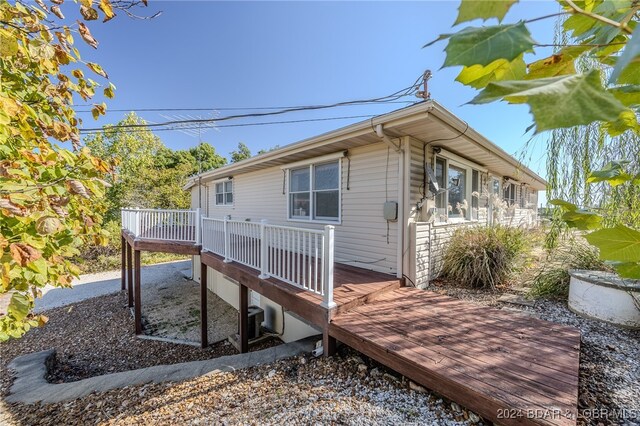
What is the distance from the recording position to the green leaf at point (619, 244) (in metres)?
0.74

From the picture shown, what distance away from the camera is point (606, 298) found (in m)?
3.61

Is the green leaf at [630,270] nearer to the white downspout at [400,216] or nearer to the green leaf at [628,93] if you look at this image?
the green leaf at [628,93]

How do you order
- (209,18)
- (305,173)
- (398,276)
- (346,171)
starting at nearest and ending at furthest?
(398,276) < (346,171) < (305,173) < (209,18)

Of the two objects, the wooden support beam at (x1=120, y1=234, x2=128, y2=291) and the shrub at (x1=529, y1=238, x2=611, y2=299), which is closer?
the shrub at (x1=529, y1=238, x2=611, y2=299)

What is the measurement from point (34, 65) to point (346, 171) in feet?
14.8

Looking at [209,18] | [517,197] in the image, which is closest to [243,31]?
[209,18]

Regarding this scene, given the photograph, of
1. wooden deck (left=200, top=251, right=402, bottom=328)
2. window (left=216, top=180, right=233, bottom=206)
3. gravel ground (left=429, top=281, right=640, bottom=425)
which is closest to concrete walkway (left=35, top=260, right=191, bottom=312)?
window (left=216, top=180, right=233, bottom=206)

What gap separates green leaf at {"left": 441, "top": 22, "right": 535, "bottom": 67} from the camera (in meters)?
0.48

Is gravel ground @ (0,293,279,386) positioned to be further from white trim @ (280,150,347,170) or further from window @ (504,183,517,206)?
window @ (504,183,517,206)

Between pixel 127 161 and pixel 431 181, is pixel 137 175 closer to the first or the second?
pixel 127 161

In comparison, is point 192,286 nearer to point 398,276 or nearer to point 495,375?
point 398,276

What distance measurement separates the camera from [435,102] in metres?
3.62

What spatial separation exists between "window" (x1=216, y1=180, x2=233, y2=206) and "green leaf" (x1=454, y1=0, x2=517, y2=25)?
10.1 meters

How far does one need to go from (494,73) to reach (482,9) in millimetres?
206
